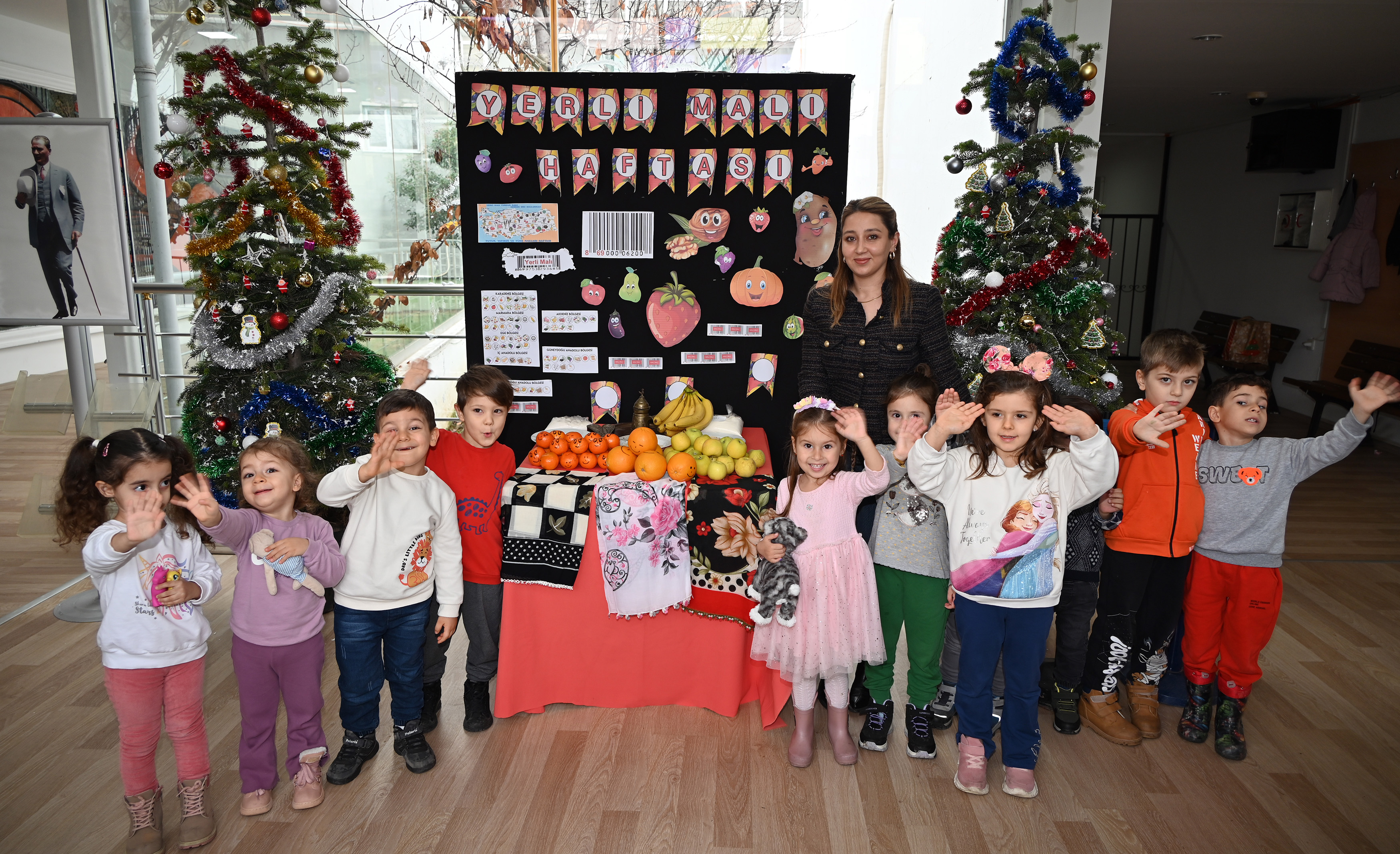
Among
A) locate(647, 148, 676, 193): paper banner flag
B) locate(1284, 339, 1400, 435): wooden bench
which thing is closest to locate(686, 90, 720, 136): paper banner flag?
locate(647, 148, 676, 193): paper banner flag

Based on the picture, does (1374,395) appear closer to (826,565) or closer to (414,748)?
(826,565)

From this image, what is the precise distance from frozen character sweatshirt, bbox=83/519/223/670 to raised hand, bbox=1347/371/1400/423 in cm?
320

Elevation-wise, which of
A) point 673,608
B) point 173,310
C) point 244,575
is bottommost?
point 673,608

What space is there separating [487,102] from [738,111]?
111 centimetres

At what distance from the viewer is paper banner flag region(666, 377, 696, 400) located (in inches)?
157

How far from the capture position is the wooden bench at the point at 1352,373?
263 inches

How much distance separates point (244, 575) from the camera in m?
2.34

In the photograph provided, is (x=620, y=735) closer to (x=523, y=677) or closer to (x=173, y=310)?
(x=523, y=677)

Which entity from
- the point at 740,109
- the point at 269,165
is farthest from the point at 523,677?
the point at 740,109

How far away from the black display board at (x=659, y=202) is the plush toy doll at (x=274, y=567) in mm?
1708

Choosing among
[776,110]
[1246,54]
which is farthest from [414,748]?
[1246,54]

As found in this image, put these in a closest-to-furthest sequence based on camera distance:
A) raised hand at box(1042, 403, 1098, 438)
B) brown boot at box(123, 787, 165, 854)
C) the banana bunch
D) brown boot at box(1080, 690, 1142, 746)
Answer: brown boot at box(123, 787, 165, 854) < raised hand at box(1042, 403, 1098, 438) < brown boot at box(1080, 690, 1142, 746) < the banana bunch

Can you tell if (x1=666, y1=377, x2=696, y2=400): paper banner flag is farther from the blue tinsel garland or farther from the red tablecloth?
the blue tinsel garland

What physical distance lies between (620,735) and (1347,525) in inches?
185
